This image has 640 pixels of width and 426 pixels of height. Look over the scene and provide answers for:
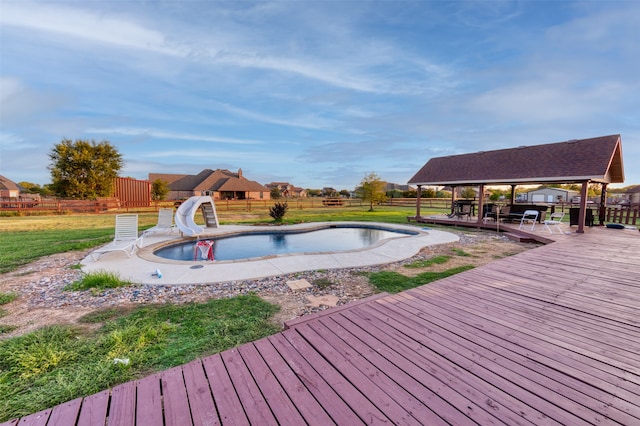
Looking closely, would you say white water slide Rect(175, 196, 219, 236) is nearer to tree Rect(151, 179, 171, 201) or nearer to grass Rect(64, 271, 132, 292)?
grass Rect(64, 271, 132, 292)

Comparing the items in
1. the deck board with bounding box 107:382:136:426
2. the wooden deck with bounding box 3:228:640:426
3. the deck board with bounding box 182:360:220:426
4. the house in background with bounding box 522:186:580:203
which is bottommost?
the deck board with bounding box 107:382:136:426

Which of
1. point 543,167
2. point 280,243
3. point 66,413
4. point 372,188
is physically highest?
point 543,167

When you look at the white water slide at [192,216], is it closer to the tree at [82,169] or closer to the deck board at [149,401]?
the deck board at [149,401]

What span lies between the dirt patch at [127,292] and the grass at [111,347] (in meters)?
0.37

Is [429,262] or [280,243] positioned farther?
[280,243]

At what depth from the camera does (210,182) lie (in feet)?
139

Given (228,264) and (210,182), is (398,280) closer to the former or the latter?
(228,264)

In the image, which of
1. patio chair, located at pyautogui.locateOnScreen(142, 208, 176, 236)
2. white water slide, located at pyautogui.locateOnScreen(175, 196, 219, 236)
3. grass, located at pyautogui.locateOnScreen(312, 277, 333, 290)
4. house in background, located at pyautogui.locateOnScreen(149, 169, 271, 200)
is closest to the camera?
grass, located at pyautogui.locateOnScreen(312, 277, 333, 290)

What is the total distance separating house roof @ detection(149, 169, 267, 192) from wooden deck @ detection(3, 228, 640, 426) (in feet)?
133

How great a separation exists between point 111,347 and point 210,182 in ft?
142

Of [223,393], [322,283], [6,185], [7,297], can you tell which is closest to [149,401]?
[223,393]

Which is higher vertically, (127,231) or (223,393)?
(127,231)

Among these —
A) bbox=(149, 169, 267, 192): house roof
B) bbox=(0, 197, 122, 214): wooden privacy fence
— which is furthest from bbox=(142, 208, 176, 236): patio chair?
bbox=(149, 169, 267, 192): house roof

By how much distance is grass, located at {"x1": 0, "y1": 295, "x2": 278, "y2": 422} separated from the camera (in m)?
2.11
